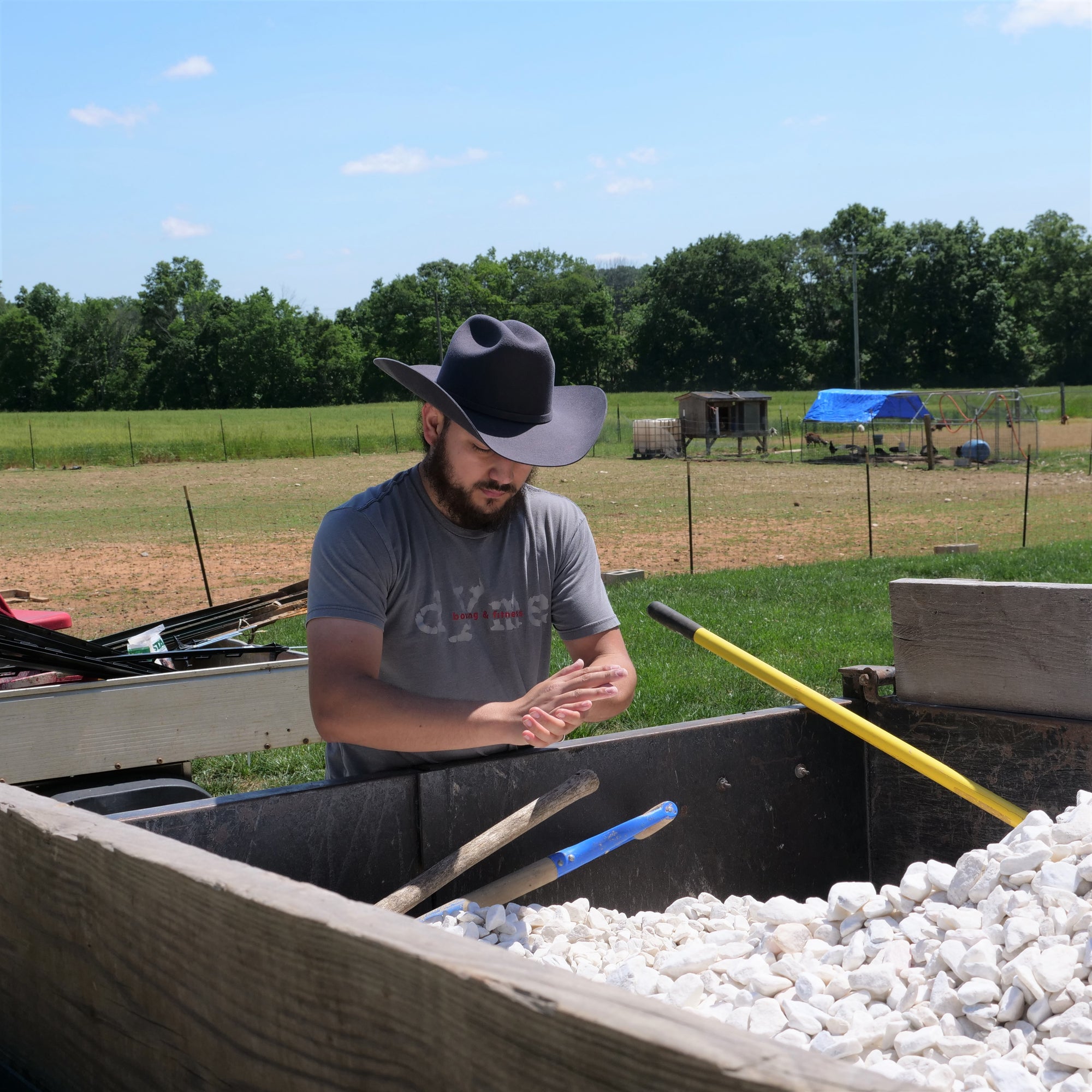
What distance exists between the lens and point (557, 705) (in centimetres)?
231

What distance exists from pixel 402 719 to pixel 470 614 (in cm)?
36

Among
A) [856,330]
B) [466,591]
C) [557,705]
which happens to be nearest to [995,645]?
[557,705]

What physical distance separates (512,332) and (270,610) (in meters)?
3.60

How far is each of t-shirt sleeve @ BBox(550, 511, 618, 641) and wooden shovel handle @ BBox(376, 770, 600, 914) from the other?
46 centimetres

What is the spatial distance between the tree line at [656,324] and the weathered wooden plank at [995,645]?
73316 mm

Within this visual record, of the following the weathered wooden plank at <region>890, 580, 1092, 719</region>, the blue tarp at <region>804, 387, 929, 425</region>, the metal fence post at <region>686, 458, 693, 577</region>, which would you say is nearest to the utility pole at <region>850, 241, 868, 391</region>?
the blue tarp at <region>804, 387, 929, 425</region>

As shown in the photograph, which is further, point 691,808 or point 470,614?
point 691,808

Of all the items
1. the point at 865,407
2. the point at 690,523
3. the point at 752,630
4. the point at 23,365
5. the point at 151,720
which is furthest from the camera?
the point at 23,365

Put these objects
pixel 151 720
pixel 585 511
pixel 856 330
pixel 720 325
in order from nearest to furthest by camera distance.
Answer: pixel 151 720, pixel 585 511, pixel 856 330, pixel 720 325

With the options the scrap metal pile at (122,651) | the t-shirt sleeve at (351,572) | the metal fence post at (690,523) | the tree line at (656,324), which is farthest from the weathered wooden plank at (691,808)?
the tree line at (656,324)

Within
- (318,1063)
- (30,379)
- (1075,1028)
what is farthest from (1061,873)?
(30,379)

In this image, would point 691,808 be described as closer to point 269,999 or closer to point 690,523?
point 269,999

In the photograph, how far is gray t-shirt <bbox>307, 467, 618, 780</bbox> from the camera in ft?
8.04

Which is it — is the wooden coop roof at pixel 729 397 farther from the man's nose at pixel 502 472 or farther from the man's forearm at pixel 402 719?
the man's forearm at pixel 402 719
